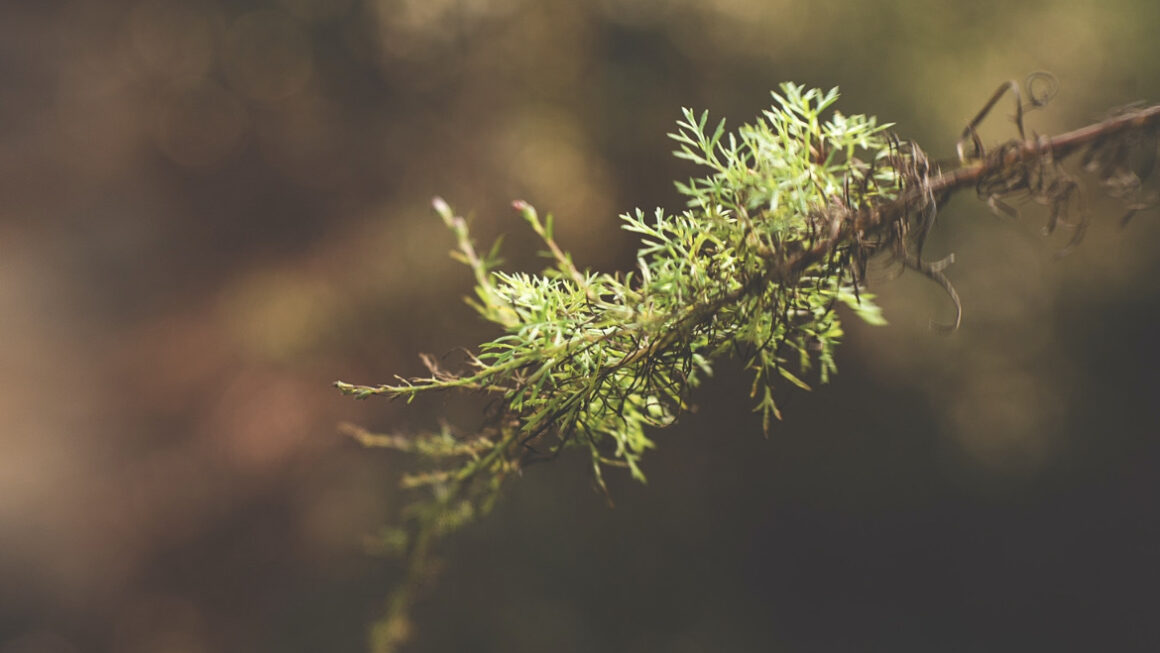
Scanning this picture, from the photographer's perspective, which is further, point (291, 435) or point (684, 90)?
point (291, 435)

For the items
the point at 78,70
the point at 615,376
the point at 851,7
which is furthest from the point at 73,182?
the point at 615,376

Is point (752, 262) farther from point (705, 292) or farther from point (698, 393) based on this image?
point (698, 393)

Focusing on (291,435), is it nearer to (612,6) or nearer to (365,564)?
(365,564)

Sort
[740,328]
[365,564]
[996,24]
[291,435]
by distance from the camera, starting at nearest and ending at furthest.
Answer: [740,328] → [996,24] → [365,564] → [291,435]

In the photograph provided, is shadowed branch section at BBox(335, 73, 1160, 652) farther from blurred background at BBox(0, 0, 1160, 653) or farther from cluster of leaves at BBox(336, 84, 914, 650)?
blurred background at BBox(0, 0, 1160, 653)

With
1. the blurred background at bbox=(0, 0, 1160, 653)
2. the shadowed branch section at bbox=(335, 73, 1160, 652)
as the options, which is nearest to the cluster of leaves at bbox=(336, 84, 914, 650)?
the shadowed branch section at bbox=(335, 73, 1160, 652)

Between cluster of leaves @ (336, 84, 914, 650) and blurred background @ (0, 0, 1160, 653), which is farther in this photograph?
blurred background @ (0, 0, 1160, 653)

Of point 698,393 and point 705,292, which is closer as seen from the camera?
point 705,292

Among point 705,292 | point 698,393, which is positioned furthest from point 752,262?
point 698,393

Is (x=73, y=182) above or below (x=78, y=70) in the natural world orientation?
below
